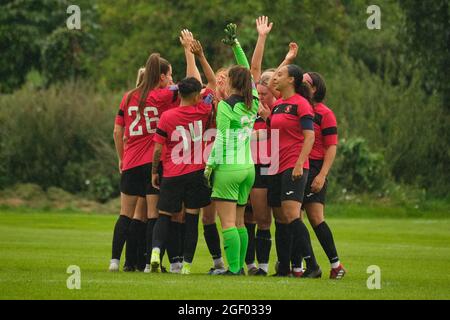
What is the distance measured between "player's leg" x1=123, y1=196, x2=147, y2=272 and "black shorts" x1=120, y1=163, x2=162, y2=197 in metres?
0.12

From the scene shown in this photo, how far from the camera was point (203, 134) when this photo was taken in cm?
1347

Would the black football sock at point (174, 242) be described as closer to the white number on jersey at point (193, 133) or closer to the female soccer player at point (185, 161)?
the female soccer player at point (185, 161)

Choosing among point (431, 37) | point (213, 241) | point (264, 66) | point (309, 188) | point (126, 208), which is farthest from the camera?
point (264, 66)

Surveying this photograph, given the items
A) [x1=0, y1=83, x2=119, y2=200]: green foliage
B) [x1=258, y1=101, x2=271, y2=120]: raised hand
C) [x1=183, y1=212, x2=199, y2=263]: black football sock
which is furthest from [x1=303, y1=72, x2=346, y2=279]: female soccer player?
[x1=0, y1=83, x2=119, y2=200]: green foliage

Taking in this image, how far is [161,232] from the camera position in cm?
1320

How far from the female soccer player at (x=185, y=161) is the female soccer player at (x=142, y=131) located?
15.5 inches

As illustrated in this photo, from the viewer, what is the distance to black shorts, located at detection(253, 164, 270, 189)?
13.7m

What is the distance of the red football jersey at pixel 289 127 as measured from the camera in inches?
510

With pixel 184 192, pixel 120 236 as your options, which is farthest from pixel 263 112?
pixel 120 236

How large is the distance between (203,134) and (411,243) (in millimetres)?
8353

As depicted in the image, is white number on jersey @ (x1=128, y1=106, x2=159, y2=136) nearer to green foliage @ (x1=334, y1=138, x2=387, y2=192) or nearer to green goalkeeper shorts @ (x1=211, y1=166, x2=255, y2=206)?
green goalkeeper shorts @ (x1=211, y1=166, x2=255, y2=206)

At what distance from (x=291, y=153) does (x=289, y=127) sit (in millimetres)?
289

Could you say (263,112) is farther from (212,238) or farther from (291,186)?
(212,238)
